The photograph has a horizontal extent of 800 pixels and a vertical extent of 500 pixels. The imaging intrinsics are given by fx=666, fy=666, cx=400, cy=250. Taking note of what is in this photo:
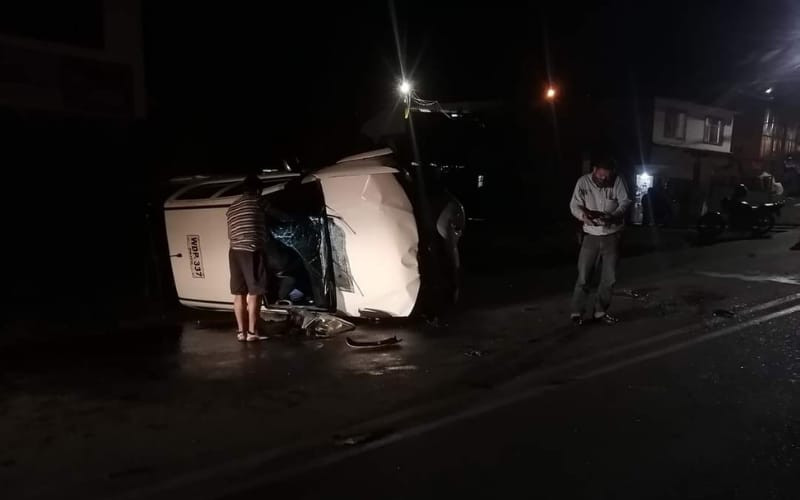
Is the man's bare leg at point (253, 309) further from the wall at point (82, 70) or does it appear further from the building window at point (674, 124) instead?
the building window at point (674, 124)

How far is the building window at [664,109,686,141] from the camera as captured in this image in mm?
25562

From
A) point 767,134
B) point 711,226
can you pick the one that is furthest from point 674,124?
point 767,134

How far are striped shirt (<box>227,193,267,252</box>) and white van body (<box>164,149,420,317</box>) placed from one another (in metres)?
0.63

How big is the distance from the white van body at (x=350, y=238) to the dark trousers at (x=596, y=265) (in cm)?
206

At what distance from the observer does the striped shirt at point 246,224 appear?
6.86 meters

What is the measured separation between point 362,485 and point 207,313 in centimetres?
Result: 518

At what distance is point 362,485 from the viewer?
3918 millimetres

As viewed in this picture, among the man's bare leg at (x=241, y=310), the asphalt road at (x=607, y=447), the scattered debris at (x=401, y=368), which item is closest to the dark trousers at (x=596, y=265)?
the asphalt road at (x=607, y=447)

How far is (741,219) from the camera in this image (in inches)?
717


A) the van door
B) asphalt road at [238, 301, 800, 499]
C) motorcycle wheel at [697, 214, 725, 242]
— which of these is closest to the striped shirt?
the van door

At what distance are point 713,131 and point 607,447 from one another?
28.2 metres

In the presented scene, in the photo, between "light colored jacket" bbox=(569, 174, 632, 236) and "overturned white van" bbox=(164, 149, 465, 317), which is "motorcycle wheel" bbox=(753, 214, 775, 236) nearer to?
"light colored jacket" bbox=(569, 174, 632, 236)

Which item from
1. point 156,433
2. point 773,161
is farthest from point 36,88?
point 773,161

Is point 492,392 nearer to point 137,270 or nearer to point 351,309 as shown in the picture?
point 351,309
